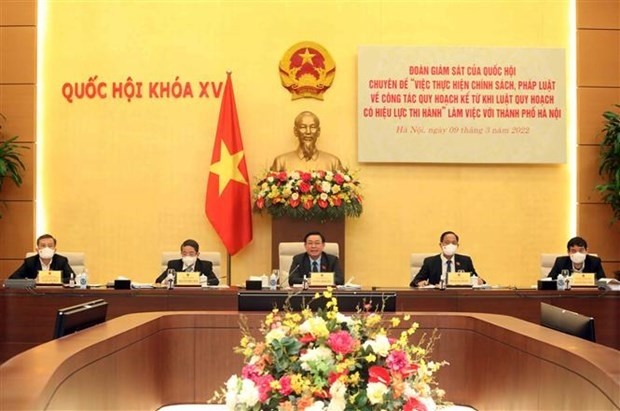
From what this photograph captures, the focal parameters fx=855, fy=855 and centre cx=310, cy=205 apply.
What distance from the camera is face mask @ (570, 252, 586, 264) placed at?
693cm

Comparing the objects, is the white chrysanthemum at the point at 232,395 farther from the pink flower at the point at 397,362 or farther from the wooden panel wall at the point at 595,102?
the wooden panel wall at the point at 595,102

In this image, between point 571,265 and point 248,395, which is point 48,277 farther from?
point 248,395

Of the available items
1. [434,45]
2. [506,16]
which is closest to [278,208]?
[434,45]

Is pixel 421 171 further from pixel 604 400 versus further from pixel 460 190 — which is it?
pixel 604 400

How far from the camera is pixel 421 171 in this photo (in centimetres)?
862

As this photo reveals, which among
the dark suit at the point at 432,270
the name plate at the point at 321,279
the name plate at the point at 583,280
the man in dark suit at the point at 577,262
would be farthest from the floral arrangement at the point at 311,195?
the name plate at the point at 583,280

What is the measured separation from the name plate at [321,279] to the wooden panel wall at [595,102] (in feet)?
11.3

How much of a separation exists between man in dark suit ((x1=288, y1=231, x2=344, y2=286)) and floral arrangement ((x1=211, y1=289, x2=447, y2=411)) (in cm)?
453

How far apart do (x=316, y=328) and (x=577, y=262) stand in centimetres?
522

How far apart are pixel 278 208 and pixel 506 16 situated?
308cm

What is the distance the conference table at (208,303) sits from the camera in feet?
19.4

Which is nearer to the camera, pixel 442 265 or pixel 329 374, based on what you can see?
pixel 329 374

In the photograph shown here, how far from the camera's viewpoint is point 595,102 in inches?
339

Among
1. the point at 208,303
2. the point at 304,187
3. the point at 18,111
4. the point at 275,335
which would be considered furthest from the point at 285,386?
the point at 18,111
